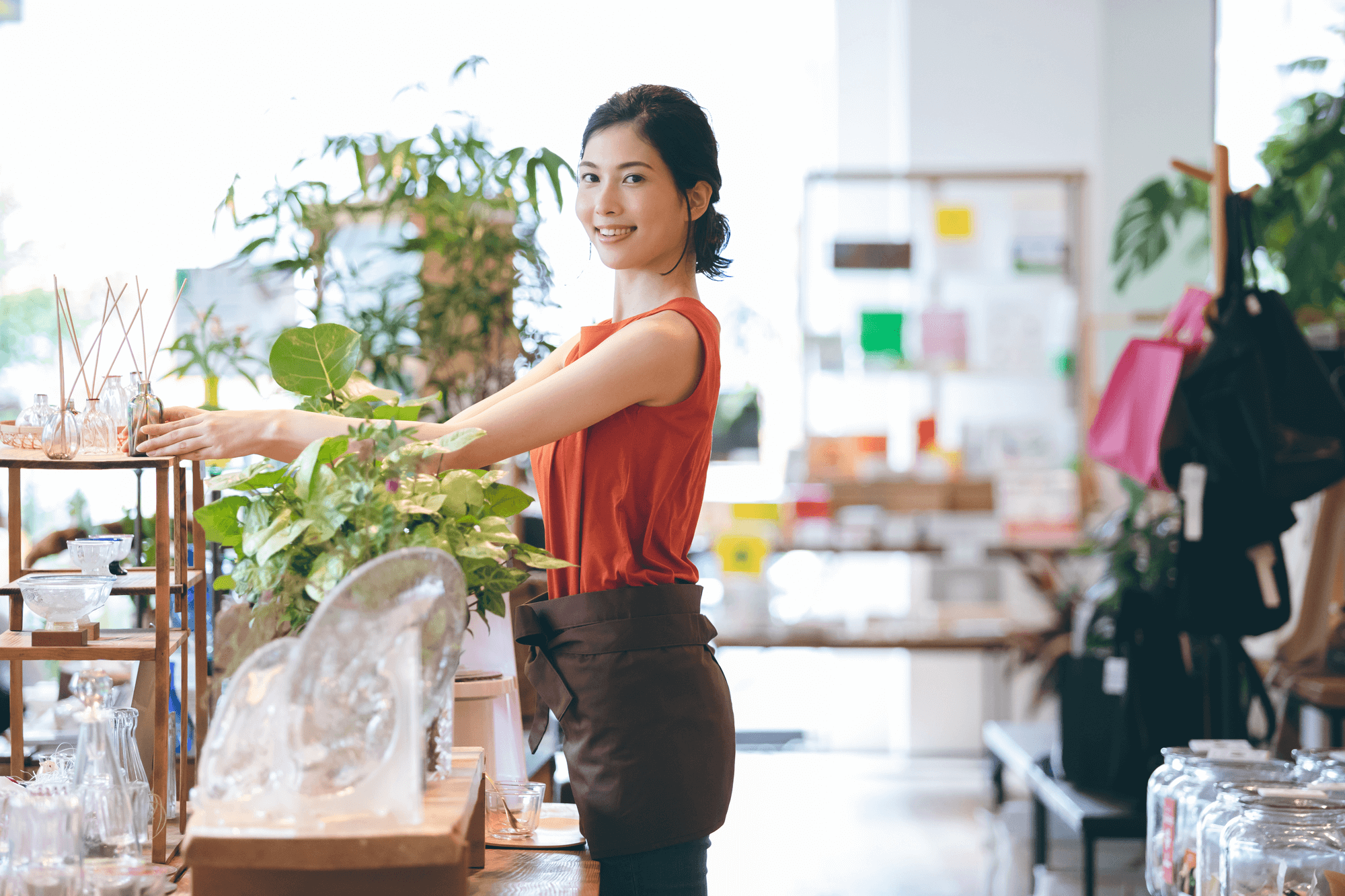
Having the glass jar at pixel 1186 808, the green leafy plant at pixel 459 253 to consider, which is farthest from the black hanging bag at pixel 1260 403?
the green leafy plant at pixel 459 253

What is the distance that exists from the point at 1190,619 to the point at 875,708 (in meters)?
2.71

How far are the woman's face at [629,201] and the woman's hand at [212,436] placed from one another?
468 mm

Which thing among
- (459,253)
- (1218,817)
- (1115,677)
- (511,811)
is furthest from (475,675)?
(1115,677)

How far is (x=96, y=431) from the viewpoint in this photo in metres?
1.26

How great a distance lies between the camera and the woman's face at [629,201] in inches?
53.8

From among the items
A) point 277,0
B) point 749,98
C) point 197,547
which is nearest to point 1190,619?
point 197,547

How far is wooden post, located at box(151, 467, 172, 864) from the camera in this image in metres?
1.26

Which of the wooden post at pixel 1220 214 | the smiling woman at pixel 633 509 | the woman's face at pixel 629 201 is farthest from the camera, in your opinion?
the wooden post at pixel 1220 214

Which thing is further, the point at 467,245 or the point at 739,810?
the point at 739,810

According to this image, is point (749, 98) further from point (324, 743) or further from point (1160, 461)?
point (324, 743)

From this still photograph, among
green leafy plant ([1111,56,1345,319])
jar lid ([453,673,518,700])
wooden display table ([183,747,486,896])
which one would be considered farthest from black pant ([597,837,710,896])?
green leafy plant ([1111,56,1345,319])

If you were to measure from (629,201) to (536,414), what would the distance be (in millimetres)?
309

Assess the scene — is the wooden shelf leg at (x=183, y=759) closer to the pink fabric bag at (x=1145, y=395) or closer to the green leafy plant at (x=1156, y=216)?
the pink fabric bag at (x=1145, y=395)

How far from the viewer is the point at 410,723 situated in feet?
2.88
